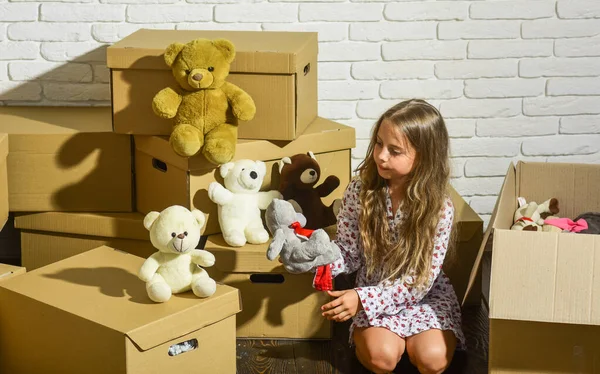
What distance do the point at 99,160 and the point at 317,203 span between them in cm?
58

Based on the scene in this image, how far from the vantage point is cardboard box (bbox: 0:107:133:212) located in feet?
7.54

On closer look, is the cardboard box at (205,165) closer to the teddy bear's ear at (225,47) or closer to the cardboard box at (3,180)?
the teddy bear's ear at (225,47)

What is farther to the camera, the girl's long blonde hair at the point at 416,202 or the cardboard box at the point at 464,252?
the cardboard box at the point at 464,252

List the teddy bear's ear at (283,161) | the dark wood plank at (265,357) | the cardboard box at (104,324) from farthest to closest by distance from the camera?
the teddy bear's ear at (283,161), the dark wood plank at (265,357), the cardboard box at (104,324)

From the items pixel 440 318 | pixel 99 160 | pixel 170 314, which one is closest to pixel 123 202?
pixel 99 160

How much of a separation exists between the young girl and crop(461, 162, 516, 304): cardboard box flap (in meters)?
0.08

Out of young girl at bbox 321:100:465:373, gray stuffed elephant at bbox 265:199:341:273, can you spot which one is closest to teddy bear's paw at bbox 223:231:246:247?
gray stuffed elephant at bbox 265:199:341:273

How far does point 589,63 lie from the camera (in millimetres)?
2668

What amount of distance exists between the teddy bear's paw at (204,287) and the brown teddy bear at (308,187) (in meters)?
0.46

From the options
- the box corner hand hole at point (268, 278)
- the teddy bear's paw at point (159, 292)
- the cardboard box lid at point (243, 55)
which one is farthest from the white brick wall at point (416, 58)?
the teddy bear's paw at point (159, 292)

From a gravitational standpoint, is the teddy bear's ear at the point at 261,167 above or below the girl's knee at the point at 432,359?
above

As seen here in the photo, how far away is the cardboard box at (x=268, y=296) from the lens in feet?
6.87

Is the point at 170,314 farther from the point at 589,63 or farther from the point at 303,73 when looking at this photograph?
the point at 589,63

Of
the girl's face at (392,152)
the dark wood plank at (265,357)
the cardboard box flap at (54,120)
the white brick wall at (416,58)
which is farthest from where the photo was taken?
the white brick wall at (416,58)
